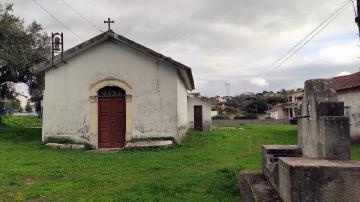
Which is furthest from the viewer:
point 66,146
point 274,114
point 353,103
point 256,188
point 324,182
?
point 274,114

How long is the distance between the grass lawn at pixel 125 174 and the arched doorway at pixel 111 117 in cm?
160

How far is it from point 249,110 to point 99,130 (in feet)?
198

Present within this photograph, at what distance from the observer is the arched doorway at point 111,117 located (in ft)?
50.8

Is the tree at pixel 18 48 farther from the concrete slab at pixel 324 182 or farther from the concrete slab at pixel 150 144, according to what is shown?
the concrete slab at pixel 324 182

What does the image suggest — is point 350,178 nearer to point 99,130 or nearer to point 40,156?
point 40,156

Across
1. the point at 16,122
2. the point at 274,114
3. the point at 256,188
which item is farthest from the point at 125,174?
the point at 274,114

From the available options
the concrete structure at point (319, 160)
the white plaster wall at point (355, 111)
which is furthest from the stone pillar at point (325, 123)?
the white plaster wall at point (355, 111)

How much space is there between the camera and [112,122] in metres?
15.5

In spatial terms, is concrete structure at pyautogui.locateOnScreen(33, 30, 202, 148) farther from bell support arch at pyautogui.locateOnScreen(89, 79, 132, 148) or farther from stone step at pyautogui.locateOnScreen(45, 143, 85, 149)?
stone step at pyautogui.locateOnScreen(45, 143, 85, 149)

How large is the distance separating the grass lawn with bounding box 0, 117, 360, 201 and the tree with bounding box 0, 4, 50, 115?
24.8ft

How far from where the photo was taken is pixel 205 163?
35.5 feet

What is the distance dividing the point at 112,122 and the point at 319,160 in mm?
11717

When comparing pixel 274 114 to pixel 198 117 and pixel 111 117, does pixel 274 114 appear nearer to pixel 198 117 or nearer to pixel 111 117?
pixel 198 117

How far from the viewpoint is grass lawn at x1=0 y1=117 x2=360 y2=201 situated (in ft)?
22.9
